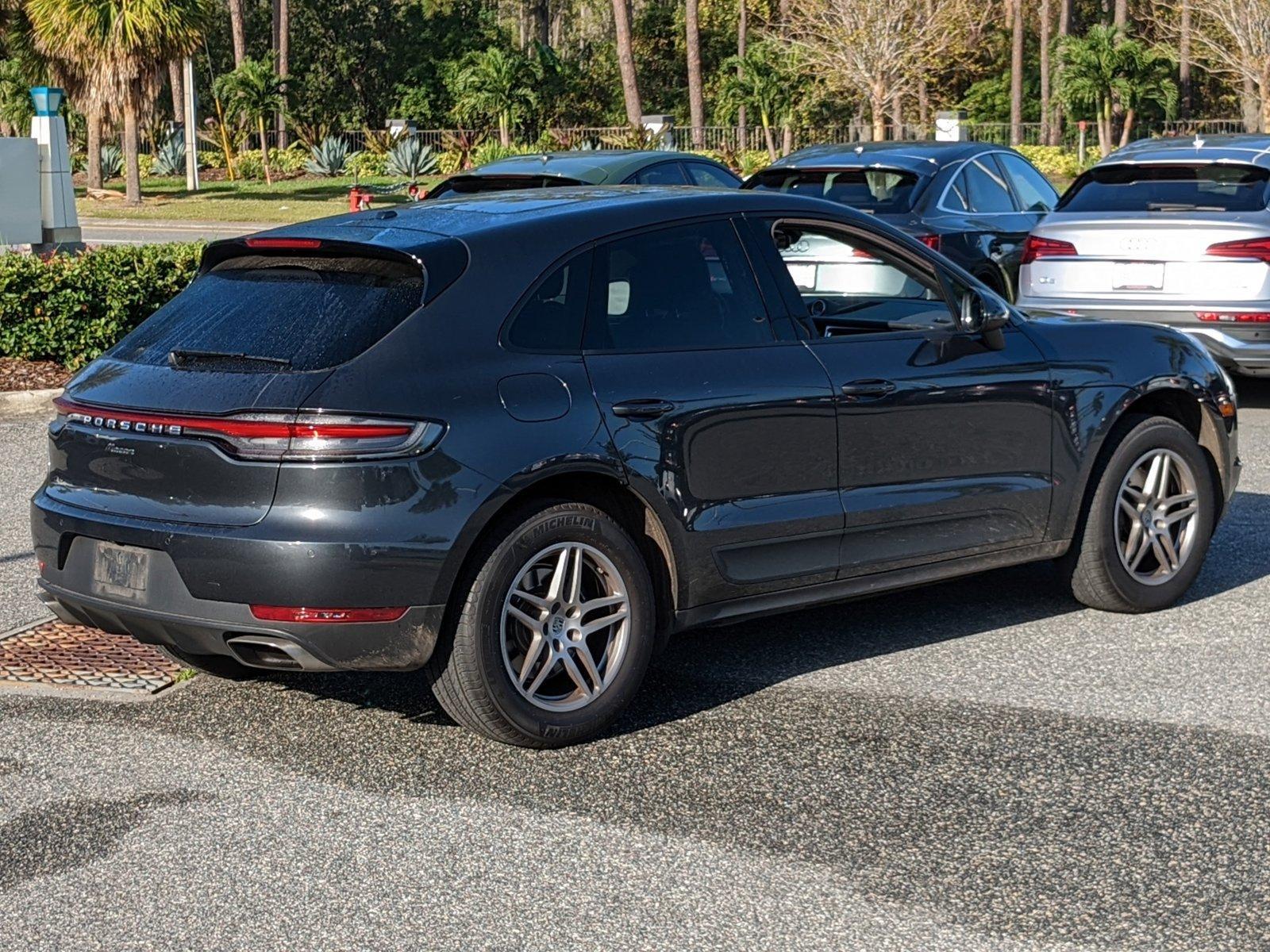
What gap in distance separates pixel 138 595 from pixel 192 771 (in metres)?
0.52

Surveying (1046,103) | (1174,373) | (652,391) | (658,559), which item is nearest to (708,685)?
(658,559)

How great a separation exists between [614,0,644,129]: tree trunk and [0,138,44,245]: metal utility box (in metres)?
31.4

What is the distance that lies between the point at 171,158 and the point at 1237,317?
4131 cm

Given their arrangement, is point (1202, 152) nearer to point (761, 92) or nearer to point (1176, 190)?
point (1176, 190)

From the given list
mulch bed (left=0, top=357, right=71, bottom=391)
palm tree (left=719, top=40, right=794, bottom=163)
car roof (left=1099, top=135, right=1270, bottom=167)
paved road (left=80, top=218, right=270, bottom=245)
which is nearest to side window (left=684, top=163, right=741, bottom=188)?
car roof (left=1099, top=135, right=1270, bottom=167)

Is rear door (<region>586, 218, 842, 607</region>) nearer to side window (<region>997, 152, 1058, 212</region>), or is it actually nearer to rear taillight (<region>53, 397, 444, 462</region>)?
rear taillight (<region>53, 397, 444, 462</region>)

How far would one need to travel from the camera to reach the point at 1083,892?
13.6 ft

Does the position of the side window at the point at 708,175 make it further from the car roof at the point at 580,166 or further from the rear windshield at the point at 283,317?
the rear windshield at the point at 283,317

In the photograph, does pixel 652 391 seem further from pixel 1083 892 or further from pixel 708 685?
pixel 1083 892

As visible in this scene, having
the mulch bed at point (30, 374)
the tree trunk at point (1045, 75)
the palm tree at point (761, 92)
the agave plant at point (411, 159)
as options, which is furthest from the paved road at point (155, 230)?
the tree trunk at point (1045, 75)

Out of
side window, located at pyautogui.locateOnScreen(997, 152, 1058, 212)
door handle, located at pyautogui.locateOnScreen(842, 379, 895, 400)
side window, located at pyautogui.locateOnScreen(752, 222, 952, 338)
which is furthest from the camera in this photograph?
side window, located at pyautogui.locateOnScreen(997, 152, 1058, 212)

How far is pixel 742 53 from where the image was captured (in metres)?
64.6

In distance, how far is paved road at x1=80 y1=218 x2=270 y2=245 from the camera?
27.6 m

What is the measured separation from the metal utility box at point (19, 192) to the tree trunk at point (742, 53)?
31583mm
